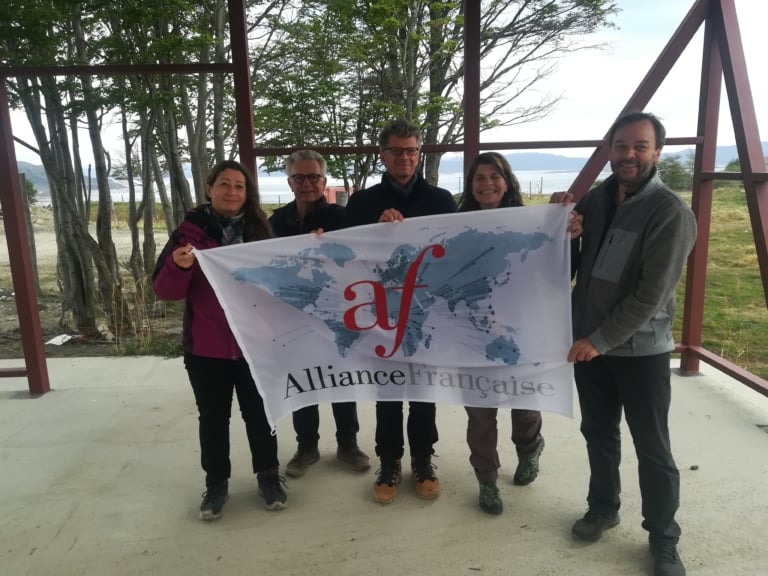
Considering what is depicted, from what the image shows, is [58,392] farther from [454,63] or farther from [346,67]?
[454,63]

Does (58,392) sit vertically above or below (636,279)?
below

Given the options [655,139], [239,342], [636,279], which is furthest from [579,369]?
[239,342]

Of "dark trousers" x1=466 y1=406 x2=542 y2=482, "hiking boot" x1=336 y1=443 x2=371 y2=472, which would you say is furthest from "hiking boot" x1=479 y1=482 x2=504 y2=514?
"hiking boot" x1=336 y1=443 x2=371 y2=472

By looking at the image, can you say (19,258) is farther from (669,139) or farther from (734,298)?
(734,298)

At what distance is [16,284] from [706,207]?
4800 millimetres

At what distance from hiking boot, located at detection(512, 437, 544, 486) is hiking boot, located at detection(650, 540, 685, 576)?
2.13 ft

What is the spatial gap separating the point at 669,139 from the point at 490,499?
269cm

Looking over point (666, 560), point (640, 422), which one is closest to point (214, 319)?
point (640, 422)

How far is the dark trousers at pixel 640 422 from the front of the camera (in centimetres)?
180

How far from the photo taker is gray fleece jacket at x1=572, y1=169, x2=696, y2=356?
5.48ft

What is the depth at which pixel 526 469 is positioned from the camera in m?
2.48

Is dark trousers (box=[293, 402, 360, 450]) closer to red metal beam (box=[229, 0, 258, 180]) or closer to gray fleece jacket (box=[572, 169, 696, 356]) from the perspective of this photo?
gray fleece jacket (box=[572, 169, 696, 356])

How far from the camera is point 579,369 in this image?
2.05 meters

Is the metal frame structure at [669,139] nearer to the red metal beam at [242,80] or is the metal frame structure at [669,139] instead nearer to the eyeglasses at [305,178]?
the red metal beam at [242,80]
